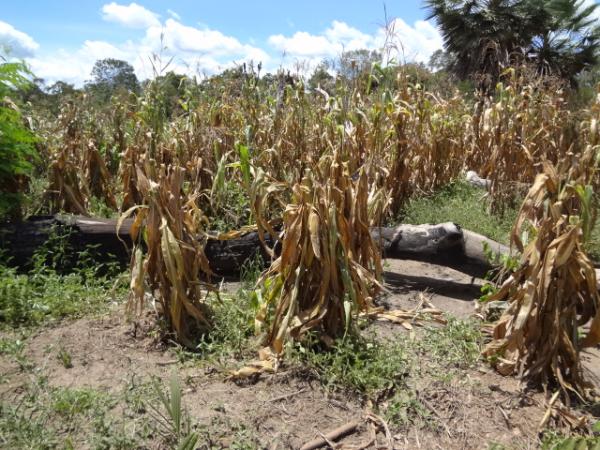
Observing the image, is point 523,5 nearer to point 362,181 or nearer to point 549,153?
point 549,153

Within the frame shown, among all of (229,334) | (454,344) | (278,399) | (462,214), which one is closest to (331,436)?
(278,399)

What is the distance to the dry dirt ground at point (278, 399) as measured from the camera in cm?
283

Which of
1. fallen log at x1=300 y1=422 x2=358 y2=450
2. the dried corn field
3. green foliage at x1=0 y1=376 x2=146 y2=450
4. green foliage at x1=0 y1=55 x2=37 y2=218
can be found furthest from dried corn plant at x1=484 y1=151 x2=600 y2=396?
green foliage at x1=0 y1=55 x2=37 y2=218

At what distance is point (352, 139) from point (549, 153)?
277 cm

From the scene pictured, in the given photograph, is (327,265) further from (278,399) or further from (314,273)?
(278,399)

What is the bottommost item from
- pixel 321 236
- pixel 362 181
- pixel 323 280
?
pixel 323 280

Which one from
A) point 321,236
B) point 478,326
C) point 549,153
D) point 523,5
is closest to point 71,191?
point 321,236

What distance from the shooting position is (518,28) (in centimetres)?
1661

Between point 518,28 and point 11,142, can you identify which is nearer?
point 11,142

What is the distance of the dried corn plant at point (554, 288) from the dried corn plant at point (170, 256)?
1.84m

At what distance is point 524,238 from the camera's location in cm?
361

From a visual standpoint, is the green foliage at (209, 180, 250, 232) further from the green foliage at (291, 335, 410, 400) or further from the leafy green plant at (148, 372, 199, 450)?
the leafy green plant at (148, 372, 199, 450)

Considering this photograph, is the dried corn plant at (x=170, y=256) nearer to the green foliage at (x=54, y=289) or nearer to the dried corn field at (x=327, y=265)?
the dried corn field at (x=327, y=265)

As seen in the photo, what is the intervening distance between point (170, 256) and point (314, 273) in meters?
0.83
